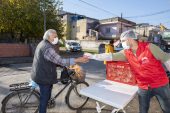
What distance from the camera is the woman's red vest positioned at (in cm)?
339

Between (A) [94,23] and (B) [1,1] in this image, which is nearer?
(B) [1,1]

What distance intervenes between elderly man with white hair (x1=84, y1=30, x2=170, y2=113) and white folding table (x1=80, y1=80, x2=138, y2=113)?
0.46 meters

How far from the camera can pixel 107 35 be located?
159ft

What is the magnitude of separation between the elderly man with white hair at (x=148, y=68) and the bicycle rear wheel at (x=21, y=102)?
220 cm

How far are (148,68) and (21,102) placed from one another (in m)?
2.72

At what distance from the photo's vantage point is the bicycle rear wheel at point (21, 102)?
15.3 ft


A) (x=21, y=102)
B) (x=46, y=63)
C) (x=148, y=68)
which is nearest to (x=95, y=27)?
(x=21, y=102)

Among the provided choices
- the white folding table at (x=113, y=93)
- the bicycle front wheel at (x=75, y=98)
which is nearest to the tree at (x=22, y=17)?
the bicycle front wheel at (x=75, y=98)

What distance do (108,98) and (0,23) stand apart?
19505 millimetres

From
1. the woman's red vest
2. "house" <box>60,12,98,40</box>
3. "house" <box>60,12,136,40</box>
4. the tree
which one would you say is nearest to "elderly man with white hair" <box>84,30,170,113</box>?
the woman's red vest

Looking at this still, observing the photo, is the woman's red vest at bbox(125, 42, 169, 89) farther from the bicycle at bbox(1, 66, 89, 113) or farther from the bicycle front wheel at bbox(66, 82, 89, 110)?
the bicycle front wheel at bbox(66, 82, 89, 110)

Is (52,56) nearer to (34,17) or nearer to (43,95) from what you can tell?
(43,95)

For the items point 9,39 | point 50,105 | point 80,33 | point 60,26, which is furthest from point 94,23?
point 50,105

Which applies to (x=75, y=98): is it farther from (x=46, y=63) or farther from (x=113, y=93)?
(x=46, y=63)
